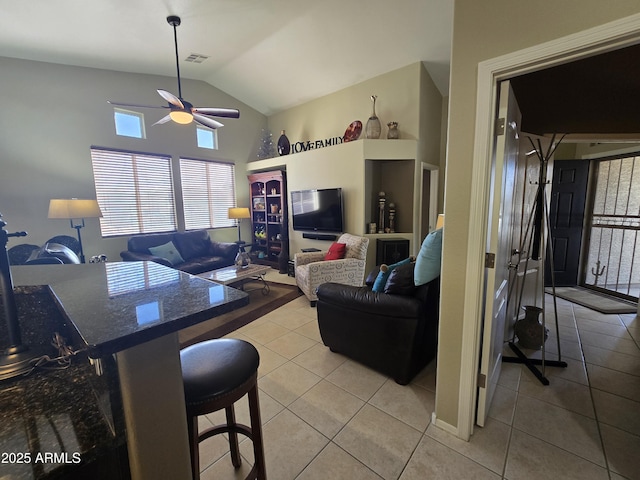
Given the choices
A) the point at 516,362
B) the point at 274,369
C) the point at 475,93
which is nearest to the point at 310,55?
the point at 475,93

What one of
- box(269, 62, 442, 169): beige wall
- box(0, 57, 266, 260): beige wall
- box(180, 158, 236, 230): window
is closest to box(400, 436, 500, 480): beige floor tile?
box(269, 62, 442, 169): beige wall

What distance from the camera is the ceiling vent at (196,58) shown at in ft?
A: 13.6

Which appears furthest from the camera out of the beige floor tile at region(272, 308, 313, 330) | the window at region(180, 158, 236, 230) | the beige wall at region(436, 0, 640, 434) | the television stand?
the window at region(180, 158, 236, 230)

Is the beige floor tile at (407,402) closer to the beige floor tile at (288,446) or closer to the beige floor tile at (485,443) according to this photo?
the beige floor tile at (485,443)

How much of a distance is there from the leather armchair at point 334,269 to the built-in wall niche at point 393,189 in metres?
0.60

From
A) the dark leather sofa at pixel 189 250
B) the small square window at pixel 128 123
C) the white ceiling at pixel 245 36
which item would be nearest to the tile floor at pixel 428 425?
the dark leather sofa at pixel 189 250

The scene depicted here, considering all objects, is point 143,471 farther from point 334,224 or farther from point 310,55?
point 310,55

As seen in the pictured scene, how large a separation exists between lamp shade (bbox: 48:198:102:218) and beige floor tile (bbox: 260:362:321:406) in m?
3.31

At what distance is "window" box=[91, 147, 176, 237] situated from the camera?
4.33 meters

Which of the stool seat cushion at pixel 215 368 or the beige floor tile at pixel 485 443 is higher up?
the stool seat cushion at pixel 215 368

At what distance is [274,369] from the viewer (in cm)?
230

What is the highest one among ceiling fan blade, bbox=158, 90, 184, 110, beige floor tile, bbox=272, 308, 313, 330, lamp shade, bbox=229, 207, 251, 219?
ceiling fan blade, bbox=158, 90, 184, 110

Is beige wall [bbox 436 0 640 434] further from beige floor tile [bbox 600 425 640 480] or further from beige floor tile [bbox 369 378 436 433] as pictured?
beige floor tile [bbox 600 425 640 480]

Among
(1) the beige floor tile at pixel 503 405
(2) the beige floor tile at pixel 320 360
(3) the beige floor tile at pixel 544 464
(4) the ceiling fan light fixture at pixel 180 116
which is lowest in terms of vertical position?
(3) the beige floor tile at pixel 544 464
